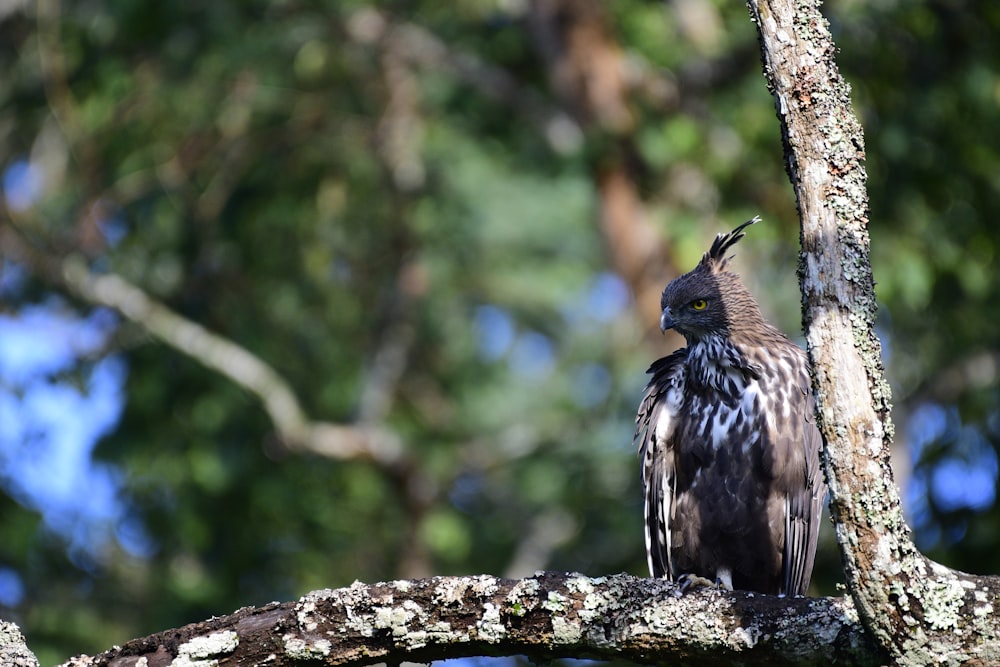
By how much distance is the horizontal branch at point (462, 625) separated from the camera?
3.34 m

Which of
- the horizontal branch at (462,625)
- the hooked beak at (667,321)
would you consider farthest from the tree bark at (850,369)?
the hooked beak at (667,321)

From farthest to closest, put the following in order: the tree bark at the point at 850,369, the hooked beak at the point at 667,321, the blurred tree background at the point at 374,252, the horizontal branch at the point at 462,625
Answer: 1. the blurred tree background at the point at 374,252
2. the hooked beak at the point at 667,321
3. the horizontal branch at the point at 462,625
4. the tree bark at the point at 850,369

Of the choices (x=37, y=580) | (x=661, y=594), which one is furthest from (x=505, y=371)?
(x=661, y=594)

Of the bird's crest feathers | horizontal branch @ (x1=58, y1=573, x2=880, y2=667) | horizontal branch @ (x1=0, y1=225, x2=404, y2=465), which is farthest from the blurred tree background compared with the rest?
horizontal branch @ (x1=58, y1=573, x2=880, y2=667)

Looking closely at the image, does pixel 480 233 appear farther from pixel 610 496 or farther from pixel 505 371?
pixel 610 496

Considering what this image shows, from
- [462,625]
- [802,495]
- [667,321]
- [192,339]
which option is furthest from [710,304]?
[192,339]

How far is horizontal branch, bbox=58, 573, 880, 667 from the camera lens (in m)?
3.34

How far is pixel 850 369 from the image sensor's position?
3.13 meters

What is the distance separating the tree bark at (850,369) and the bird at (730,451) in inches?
77.6

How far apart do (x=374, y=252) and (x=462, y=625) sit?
33.8 feet

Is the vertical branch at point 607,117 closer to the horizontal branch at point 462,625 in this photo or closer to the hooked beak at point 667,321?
the hooked beak at point 667,321

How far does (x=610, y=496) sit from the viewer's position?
9727mm

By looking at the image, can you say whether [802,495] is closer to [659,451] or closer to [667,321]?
[659,451]

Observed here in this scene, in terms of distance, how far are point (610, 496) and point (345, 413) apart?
366 cm
